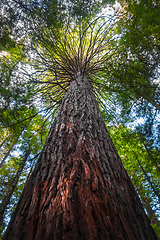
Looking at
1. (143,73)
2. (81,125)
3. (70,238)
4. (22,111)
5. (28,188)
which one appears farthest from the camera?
(22,111)

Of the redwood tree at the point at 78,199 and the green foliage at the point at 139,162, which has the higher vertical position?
the green foliage at the point at 139,162

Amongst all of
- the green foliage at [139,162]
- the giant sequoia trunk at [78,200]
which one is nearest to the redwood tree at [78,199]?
the giant sequoia trunk at [78,200]

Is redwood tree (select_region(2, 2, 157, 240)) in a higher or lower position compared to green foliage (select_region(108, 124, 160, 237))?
lower

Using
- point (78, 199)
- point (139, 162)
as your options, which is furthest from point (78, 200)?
point (139, 162)

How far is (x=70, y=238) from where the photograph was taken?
2.31 ft

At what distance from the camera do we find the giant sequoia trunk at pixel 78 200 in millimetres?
786

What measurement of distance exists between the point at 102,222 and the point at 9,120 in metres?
4.44

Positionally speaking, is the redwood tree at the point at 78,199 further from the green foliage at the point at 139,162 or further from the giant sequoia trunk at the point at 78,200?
the green foliage at the point at 139,162

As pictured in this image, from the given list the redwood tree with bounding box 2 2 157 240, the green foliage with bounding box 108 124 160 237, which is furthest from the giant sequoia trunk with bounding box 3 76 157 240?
the green foliage with bounding box 108 124 160 237

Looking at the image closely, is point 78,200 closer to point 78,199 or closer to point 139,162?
point 78,199

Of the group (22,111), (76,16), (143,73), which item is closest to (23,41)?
(76,16)

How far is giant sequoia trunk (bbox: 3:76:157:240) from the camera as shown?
79 centimetres

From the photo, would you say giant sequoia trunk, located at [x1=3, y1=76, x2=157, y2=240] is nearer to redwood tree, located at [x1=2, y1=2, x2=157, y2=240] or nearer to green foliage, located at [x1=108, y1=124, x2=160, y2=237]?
redwood tree, located at [x1=2, y1=2, x2=157, y2=240]

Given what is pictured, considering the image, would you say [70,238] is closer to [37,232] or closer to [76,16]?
[37,232]
